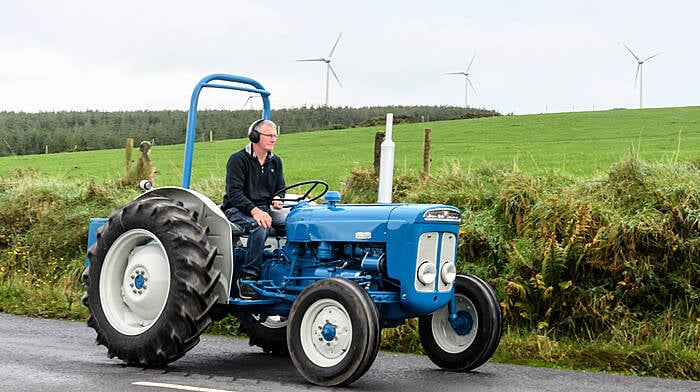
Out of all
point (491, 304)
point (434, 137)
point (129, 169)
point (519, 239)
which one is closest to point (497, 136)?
point (434, 137)

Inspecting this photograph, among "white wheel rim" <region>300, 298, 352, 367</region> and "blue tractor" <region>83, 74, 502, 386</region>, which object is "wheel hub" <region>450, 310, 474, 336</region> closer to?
"blue tractor" <region>83, 74, 502, 386</region>

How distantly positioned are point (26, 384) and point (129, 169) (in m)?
10.3

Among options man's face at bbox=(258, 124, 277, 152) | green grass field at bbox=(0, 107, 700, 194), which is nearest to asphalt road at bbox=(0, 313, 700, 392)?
man's face at bbox=(258, 124, 277, 152)

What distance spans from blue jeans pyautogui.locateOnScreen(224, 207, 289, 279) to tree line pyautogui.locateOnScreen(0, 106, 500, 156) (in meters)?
49.3

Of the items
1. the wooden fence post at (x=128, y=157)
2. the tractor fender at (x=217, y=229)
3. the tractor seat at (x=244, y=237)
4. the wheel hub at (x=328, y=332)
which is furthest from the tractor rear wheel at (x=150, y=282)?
the wooden fence post at (x=128, y=157)

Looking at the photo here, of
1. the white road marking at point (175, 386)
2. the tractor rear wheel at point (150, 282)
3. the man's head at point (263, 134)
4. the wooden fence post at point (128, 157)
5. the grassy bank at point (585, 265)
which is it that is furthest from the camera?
the wooden fence post at point (128, 157)

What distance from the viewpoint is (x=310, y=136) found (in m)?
50.8

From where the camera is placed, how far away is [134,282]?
8008 mm

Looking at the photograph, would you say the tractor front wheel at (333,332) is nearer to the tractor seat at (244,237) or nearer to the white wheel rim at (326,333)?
the white wheel rim at (326,333)

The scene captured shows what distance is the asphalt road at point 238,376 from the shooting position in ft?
22.7

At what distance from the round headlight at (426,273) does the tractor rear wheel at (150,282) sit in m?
1.54

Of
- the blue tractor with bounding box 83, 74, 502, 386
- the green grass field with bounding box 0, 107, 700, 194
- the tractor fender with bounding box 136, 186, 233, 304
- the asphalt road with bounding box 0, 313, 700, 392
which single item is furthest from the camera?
the green grass field with bounding box 0, 107, 700, 194

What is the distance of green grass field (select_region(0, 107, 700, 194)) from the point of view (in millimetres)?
30312

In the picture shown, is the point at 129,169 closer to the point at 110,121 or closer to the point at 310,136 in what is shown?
the point at 310,136
